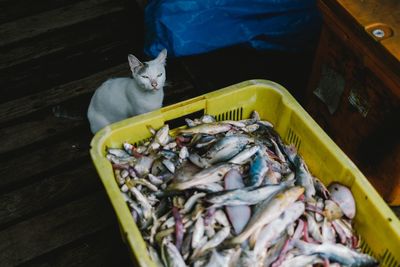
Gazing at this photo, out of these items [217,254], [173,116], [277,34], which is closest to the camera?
[217,254]

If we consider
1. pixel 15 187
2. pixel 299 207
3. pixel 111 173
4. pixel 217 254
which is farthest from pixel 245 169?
pixel 15 187

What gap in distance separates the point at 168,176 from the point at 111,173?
227mm

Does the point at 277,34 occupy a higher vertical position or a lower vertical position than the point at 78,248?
higher

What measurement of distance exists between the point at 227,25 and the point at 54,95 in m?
1.09

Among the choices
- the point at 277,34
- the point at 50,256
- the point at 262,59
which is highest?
the point at 277,34

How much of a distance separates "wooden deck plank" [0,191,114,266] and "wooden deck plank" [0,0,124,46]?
1.35m

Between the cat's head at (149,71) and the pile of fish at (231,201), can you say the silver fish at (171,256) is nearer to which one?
the pile of fish at (231,201)

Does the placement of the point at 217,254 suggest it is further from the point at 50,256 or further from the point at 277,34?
the point at 277,34

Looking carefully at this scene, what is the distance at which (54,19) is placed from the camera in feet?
10.5

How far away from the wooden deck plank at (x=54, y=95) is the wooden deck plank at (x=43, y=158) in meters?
0.29

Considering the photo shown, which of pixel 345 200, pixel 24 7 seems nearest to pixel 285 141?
pixel 345 200

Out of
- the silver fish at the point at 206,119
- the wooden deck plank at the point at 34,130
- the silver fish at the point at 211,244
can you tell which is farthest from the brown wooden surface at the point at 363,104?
the wooden deck plank at the point at 34,130

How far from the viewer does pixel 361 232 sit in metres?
1.79

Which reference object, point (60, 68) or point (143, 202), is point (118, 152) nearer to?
point (143, 202)
